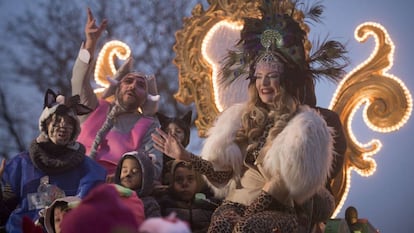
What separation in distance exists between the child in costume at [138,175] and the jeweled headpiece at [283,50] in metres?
0.60

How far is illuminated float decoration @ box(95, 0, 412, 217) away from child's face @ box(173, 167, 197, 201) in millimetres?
383

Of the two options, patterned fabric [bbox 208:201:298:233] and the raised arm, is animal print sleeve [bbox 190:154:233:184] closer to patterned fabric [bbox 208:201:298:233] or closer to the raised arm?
patterned fabric [bbox 208:201:298:233]

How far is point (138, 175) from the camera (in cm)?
305

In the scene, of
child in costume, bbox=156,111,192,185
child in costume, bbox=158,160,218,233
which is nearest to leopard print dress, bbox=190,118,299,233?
child in costume, bbox=158,160,218,233

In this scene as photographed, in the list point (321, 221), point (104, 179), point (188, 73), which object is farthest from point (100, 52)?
point (321, 221)

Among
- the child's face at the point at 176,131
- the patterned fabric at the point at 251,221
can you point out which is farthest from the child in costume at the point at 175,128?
the patterned fabric at the point at 251,221

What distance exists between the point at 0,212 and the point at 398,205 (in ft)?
6.58

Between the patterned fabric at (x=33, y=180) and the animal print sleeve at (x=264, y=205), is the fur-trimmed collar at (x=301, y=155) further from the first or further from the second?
the patterned fabric at (x=33, y=180)

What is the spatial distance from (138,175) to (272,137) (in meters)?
0.74

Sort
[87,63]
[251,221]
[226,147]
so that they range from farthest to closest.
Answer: [87,63] → [226,147] → [251,221]

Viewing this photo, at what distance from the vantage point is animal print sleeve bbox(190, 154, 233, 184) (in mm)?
2854

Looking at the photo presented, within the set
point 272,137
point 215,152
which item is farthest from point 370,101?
point 215,152

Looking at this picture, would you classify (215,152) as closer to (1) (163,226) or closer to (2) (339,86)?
(2) (339,86)

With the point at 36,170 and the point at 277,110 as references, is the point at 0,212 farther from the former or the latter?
the point at 277,110
